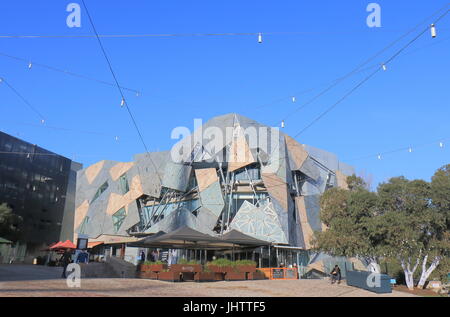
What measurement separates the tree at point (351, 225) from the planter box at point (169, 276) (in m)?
9.20

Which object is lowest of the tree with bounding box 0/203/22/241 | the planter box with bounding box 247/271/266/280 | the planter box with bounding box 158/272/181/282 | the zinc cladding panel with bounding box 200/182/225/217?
the planter box with bounding box 247/271/266/280

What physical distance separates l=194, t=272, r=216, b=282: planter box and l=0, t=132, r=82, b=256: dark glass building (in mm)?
40790

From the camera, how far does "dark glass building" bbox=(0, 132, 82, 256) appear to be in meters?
53.6

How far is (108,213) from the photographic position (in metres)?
43.4

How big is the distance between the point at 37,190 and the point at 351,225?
5129cm

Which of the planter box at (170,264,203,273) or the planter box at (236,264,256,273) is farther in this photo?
the planter box at (236,264,256,273)

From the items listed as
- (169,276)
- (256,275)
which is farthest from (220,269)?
(256,275)

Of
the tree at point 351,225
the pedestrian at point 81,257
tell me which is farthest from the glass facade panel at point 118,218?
the tree at point 351,225

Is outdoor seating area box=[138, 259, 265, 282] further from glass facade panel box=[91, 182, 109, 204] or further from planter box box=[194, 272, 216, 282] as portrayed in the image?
glass facade panel box=[91, 182, 109, 204]

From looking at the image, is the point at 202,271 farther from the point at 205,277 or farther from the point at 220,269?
the point at 220,269

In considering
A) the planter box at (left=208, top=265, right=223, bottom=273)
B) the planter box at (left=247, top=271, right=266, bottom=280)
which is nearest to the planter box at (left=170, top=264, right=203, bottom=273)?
the planter box at (left=208, top=265, right=223, bottom=273)
